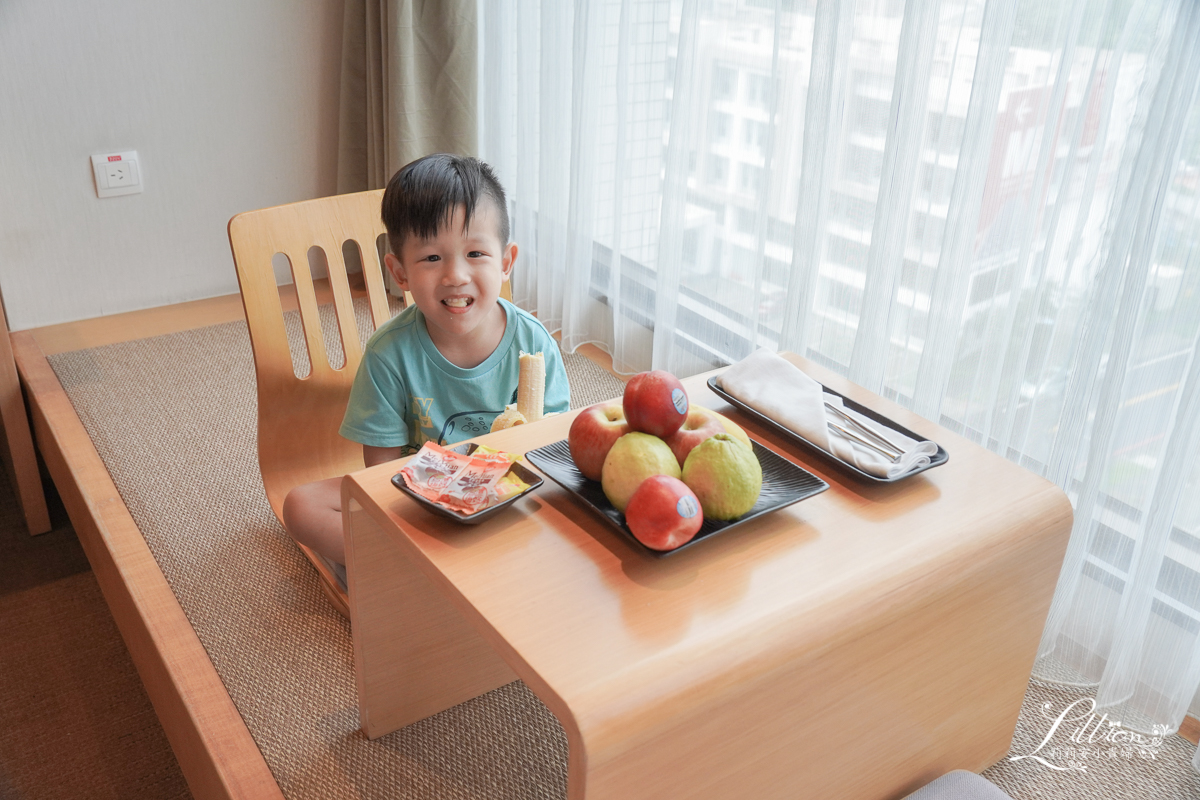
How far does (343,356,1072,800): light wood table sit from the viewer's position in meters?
0.77

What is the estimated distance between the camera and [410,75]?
7.16ft

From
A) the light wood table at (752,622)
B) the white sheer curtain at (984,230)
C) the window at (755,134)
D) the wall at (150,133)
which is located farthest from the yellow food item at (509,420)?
the wall at (150,133)

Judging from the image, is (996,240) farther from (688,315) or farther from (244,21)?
(244,21)

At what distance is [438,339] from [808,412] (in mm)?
539

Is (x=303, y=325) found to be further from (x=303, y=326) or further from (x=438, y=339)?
(x=438, y=339)

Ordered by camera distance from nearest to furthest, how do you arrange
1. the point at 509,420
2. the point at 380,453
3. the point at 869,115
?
1. the point at 509,420
2. the point at 380,453
3. the point at 869,115

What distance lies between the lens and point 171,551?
152 cm

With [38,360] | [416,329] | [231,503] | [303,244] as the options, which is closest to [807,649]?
[416,329]

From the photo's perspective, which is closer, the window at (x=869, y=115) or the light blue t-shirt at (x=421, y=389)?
the light blue t-shirt at (x=421, y=389)

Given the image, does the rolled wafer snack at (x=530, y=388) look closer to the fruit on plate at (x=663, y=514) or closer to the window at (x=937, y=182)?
the fruit on plate at (x=663, y=514)

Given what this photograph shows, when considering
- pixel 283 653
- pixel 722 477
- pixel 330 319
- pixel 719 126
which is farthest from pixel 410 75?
pixel 722 477

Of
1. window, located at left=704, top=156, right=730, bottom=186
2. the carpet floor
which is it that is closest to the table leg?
the carpet floor

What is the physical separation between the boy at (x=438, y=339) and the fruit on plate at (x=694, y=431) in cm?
40

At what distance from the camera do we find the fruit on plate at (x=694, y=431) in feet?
3.10
